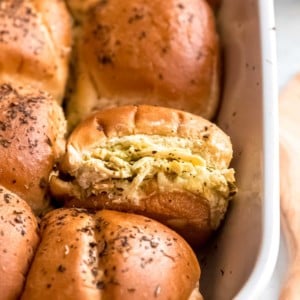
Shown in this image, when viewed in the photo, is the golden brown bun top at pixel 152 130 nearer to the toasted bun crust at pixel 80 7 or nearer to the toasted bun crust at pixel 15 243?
→ the toasted bun crust at pixel 15 243

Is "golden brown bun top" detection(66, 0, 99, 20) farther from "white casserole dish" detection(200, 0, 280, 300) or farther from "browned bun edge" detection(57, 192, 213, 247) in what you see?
"browned bun edge" detection(57, 192, 213, 247)

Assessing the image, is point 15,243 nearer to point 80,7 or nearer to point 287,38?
point 80,7

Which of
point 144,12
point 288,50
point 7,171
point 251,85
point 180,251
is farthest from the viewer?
point 288,50

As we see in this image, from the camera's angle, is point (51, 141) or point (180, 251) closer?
point (180, 251)

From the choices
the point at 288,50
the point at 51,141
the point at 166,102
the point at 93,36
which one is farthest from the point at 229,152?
the point at 288,50

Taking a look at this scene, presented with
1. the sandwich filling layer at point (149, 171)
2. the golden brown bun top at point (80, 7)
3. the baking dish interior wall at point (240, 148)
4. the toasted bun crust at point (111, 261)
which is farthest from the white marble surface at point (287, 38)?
the toasted bun crust at point (111, 261)

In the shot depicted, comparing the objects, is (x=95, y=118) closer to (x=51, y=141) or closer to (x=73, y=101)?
(x=51, y=141)
